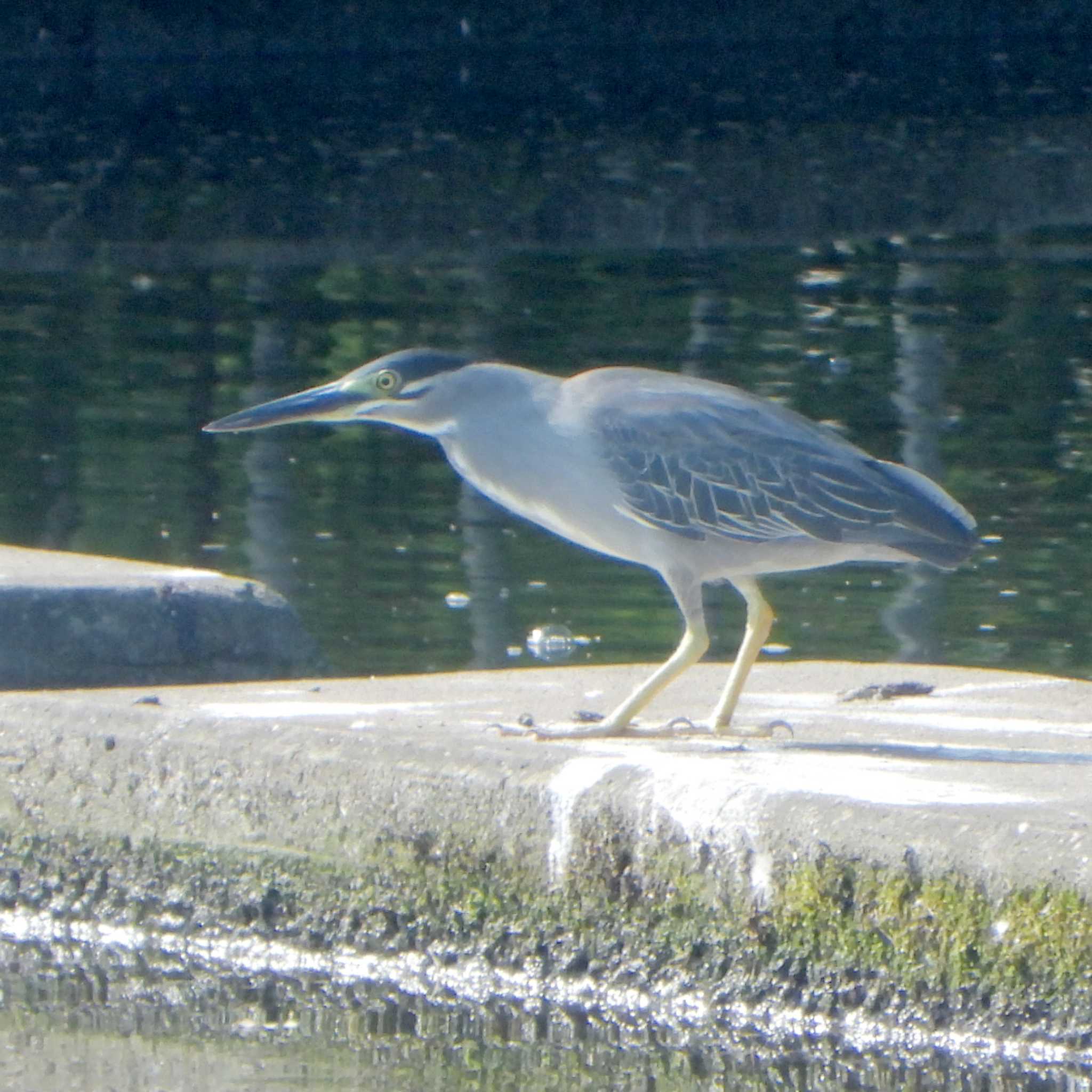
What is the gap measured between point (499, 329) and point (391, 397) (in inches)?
397

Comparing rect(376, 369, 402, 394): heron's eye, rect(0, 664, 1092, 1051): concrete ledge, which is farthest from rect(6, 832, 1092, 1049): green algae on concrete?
rect(376, 369, 402, 394): heron's eye

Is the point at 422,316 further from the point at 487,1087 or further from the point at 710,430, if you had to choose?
the point at 487,1087

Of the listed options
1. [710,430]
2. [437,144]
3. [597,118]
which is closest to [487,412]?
[710,430]

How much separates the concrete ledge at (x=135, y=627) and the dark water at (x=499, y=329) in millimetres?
1282

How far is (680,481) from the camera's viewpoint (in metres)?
4.90

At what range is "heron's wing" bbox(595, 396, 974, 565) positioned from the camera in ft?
16.1

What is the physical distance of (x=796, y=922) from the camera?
12.6ft

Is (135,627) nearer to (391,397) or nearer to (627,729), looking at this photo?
(391,397)

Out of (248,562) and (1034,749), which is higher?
(1034,749)

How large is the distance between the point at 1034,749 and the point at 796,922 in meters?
0.99

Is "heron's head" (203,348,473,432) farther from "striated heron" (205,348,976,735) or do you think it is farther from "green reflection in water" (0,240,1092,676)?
"green reflection in water" (0,240,1092,676)

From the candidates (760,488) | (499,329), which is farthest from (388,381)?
(499,329)

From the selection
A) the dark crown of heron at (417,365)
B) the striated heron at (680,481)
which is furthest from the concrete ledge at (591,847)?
the dark crown of heron at (417,365)

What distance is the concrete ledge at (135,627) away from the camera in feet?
18.9
